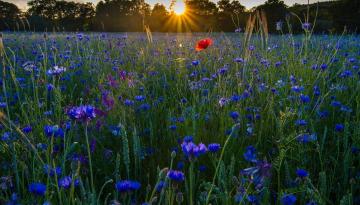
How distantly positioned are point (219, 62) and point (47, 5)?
31.8m

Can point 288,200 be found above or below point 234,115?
below

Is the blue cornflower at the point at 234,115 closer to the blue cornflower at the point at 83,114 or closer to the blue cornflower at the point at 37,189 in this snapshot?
the blue cornflower at the point at 83,114

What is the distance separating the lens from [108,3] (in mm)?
27078

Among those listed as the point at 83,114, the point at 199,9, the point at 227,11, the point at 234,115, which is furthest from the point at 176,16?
the point at 83,114

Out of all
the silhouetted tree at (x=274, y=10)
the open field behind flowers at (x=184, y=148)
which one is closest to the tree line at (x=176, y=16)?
the silhouetted tree at (x=274, y=10)

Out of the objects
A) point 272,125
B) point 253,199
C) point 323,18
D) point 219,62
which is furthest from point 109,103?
point 323,18

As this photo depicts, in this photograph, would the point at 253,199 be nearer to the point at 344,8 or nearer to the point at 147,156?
the point at 147,156

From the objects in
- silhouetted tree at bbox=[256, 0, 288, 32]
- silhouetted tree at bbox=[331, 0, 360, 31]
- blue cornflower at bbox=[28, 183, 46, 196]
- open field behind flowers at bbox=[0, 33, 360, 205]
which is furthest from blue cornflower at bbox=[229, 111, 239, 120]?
silhouetted tree at bbox=[256, 0, 288, 32]

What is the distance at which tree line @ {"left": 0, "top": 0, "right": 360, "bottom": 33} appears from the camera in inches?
531

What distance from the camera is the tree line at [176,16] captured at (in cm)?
1349

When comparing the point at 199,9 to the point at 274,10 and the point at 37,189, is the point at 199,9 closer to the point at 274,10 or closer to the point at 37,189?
the point at 274,10

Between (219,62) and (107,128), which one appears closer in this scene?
(107,128)

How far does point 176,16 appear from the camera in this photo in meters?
21.4

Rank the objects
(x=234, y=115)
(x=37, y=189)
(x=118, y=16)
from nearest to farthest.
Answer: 1. (x=37, y=189)
2. (x=234, y=115)
3. (x=118, y=16)
